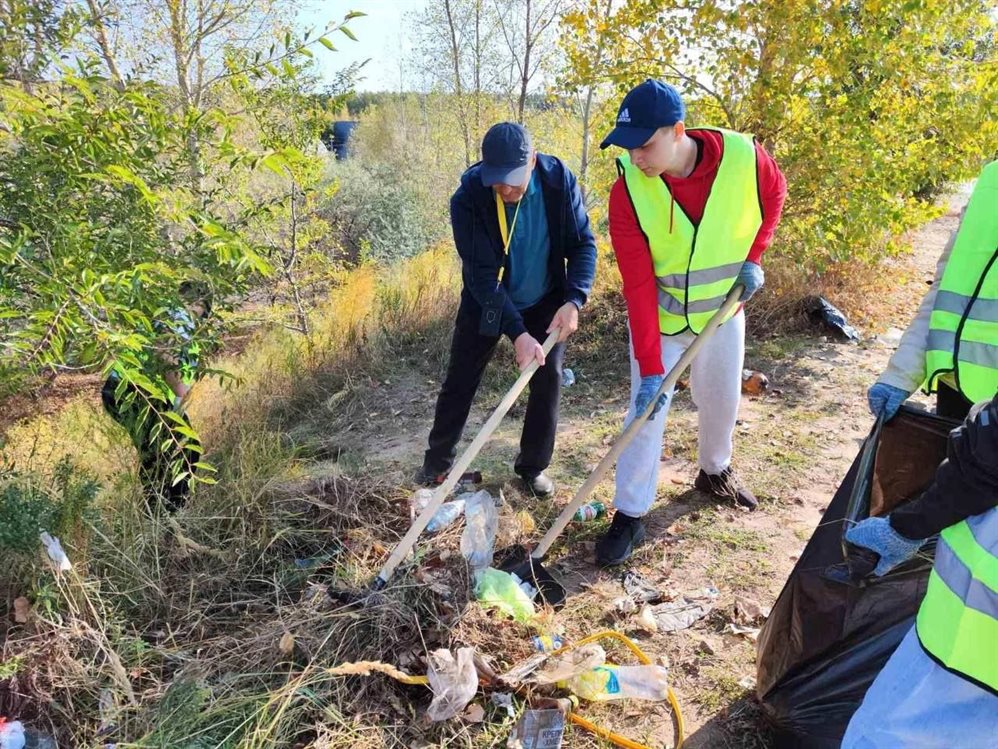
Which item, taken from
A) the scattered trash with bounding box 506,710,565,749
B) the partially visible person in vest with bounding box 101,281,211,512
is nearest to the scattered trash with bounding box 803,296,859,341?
the scattered trash with bounding box 506,710,565,749

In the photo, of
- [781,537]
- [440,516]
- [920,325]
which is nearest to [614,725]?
[440,516]

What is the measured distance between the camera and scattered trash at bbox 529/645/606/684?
2082mm

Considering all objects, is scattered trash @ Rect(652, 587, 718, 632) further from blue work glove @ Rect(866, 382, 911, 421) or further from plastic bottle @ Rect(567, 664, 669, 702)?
blue work glove @ Rect(866, 382, 911, 421)

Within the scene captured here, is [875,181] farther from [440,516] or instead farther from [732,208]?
[440,516]

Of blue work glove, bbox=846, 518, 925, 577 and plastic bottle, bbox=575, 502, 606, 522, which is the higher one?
blue work glove, bbox=846, 518, 925, 577

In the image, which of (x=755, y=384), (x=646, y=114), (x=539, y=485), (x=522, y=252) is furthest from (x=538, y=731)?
(x=755, y=384)

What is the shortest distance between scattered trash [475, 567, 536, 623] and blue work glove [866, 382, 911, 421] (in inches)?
54.7

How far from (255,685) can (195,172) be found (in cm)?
193

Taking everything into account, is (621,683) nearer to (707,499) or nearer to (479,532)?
(479,532)

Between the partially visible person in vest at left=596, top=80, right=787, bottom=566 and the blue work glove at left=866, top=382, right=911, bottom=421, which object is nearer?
the blue work glove at left=866, top=382, right=911, bottom=421

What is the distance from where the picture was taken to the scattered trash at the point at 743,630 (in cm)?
245

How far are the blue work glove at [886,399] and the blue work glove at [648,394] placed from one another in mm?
881

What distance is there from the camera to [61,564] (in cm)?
219

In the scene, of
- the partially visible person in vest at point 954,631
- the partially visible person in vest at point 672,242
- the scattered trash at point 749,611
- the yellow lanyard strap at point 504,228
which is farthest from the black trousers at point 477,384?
the partially visible person in vest at point 954,631
